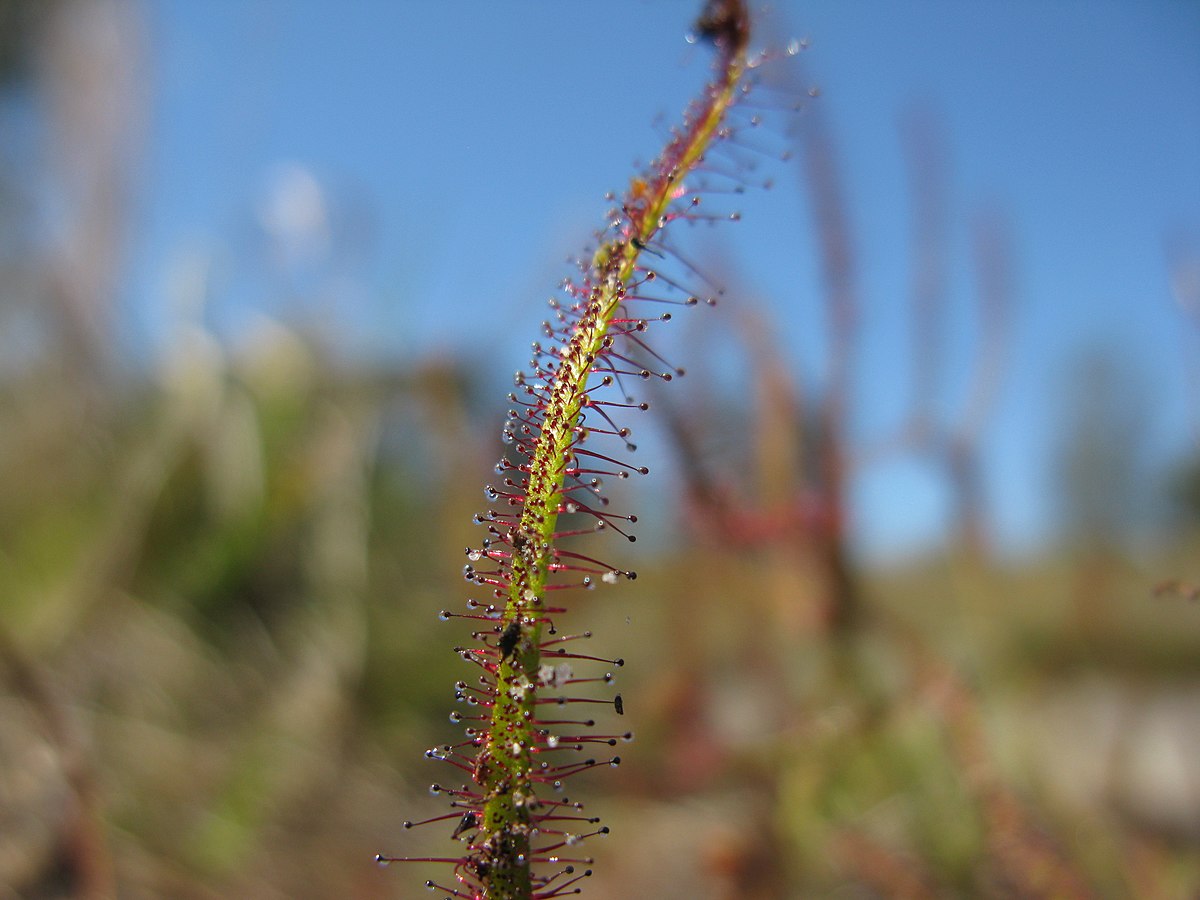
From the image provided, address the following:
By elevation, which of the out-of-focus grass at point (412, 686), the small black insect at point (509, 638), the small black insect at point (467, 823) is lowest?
the small black insect at point (467, 823)

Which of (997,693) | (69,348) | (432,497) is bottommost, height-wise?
(997,693)

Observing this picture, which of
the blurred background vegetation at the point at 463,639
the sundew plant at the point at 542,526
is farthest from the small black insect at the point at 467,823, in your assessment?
the blurred background vegetation at the point at 463,639

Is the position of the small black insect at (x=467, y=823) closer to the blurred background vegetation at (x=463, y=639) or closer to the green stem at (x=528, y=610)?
the green stem at (x=528, y=610)

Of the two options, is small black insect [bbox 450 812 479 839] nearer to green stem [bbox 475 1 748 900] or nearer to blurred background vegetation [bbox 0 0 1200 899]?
green stem [bbox 475 1 748 900]

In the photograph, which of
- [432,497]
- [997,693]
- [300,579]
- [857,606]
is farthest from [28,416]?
[997,693]

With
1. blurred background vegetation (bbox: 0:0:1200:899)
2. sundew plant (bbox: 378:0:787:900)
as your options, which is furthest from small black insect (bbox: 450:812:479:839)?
blurred background vegetation (bbox: 0:0:1200:899)

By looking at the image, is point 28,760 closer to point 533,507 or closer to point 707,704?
point 707,704

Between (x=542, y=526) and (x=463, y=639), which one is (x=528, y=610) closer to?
(x=542, y=526)

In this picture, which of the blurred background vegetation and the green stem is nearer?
the green stem
